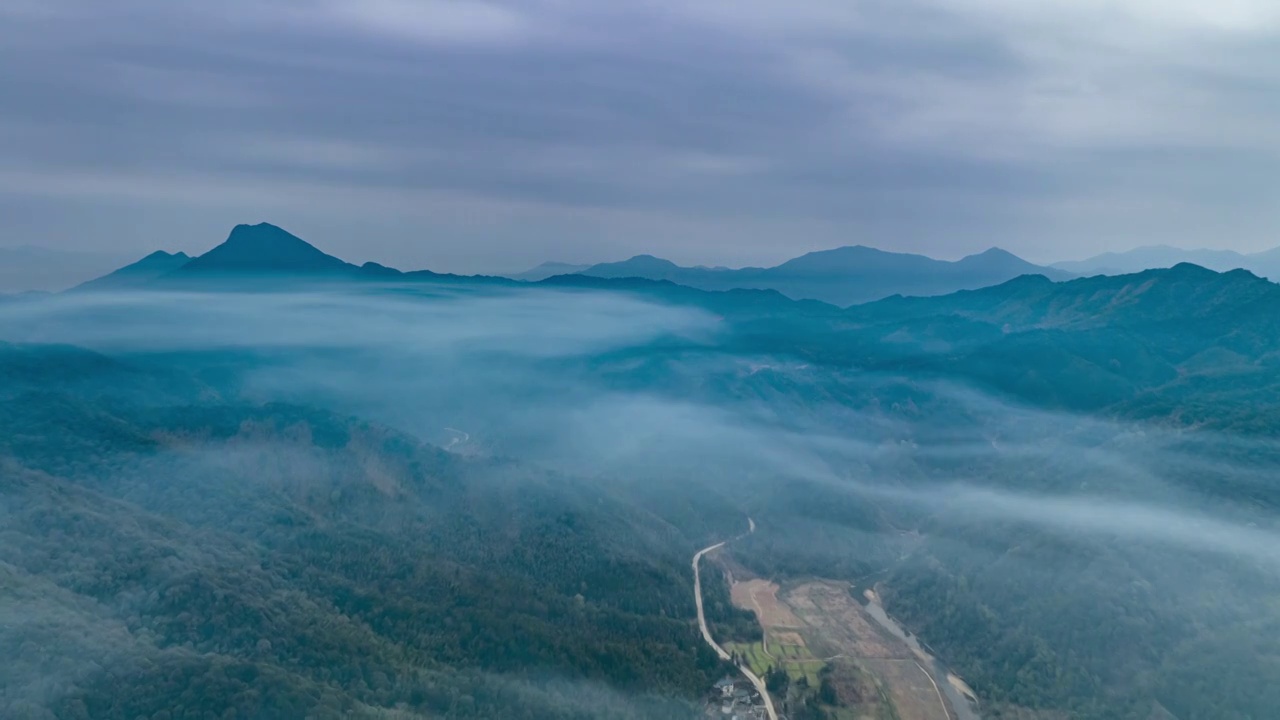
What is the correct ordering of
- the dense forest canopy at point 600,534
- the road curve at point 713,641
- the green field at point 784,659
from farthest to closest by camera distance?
the green field at point 784,659
the road curve at point 713,641
the dense forest canopy at point 600,534

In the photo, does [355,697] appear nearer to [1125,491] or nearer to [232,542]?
[232,542]

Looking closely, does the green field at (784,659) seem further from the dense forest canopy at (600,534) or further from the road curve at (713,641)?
the dense forest canopy at (600,534)

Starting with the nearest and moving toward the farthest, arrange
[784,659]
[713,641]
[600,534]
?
[784,659] < [713,641] < [600,534]

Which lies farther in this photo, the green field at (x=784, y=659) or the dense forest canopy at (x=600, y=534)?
the green field at (x=784, y=659)

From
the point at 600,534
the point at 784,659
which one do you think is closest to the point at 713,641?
the point at 784,659

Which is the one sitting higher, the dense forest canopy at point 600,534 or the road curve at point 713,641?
the dense forest canopy at point 600,534

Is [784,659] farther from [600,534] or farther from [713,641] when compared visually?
[600,534]

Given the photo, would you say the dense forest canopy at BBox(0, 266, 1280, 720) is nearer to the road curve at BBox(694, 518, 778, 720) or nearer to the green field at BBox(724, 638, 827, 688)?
the road curve at BBox(694, 518, 778, 720)

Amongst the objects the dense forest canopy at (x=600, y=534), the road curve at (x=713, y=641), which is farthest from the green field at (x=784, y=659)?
the dense forest canopy at (x=600, y=534)

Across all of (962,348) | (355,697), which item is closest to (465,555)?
(355,697)
